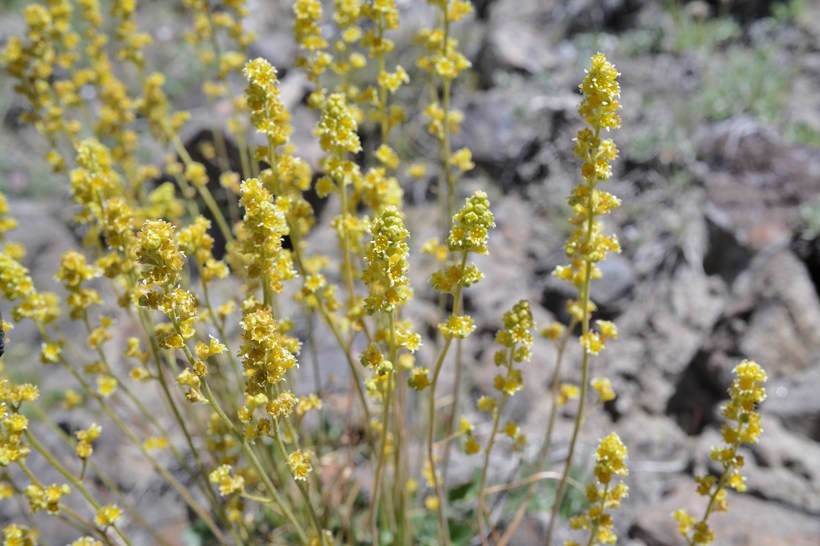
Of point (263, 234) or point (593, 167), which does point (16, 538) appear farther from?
point (593, 167)

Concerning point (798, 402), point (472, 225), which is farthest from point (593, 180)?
point (798, 402)

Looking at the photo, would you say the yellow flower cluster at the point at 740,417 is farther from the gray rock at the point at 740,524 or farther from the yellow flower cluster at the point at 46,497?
the yellow flower cluster at the point at 46,497

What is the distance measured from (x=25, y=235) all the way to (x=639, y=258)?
4862 millimetres

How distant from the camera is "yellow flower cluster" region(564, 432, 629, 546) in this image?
2.08 metres

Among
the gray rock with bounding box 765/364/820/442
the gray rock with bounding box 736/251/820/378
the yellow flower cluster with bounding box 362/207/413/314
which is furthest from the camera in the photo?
the gray rock with bounding box 736/251/820/378

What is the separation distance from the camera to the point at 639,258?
499 centimetres

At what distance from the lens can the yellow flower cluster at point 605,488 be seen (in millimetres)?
2080

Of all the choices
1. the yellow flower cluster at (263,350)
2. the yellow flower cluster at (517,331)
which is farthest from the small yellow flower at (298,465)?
the yellow flower cluster at (517,331)

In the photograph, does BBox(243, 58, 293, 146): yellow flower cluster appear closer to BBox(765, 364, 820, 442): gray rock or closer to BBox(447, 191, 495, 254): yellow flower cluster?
BBox(447, 191, 495, 254): yellow flower cluster

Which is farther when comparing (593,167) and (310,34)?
(310,34)

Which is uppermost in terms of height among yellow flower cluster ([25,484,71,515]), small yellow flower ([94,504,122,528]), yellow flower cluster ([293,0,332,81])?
yellow flower cluster ([293,0,332,81])

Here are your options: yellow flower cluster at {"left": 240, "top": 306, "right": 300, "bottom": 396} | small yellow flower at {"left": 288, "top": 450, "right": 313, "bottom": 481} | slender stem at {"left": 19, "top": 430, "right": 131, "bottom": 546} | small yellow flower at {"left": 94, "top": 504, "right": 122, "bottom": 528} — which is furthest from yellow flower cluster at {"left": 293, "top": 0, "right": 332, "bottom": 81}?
small yellow flower at {"left": 94, "top": 504, "right": 122, "bottom": 528}

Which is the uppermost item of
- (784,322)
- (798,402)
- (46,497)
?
(784,322)

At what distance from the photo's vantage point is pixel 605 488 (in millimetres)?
2131
